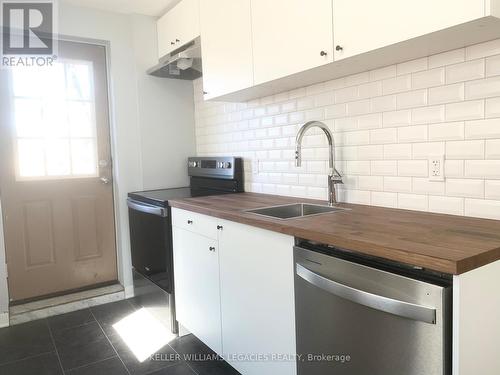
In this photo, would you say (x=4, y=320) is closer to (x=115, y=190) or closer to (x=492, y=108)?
(x=115, y=190)

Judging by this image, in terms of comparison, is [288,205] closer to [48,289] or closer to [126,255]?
[126,255]

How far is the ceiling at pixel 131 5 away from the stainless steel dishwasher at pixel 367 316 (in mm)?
2285

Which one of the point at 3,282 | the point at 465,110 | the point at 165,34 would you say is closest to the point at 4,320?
the point at 3,282

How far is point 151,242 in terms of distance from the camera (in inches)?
105

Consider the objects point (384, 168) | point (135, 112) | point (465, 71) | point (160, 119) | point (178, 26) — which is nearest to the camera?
point (465, 71)

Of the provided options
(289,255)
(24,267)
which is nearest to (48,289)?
(24,267)

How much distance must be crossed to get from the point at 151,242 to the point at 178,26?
5.08 ft

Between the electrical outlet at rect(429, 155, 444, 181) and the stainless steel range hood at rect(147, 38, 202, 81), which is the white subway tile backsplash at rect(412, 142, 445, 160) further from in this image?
the stainless steel range hood at rect(147, 38, 202, 81)

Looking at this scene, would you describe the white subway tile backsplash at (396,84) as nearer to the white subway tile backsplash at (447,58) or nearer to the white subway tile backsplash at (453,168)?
the white subway tile backsplash at (447,58)

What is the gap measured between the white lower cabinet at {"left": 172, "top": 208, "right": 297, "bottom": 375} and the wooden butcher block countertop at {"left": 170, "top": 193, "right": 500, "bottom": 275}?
0.32ft

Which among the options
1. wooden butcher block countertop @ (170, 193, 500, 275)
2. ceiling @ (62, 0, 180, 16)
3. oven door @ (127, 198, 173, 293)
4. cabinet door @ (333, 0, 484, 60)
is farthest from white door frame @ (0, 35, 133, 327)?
cabinet door @ (333, 0, 484, 60)

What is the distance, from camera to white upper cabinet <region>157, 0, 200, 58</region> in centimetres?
252

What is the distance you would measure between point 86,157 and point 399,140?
2.36 m

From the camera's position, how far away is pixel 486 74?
1.41 meters
